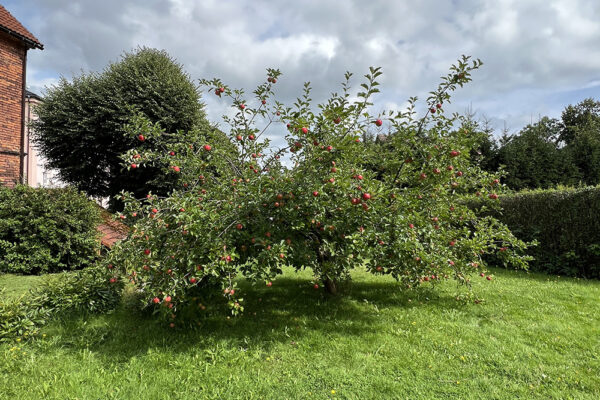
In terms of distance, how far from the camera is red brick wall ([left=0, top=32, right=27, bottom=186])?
8.83 m

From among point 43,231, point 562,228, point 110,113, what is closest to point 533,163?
point 562,228

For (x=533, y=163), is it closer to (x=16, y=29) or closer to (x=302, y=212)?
(x=302, y=212)

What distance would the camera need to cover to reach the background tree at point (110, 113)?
34.9 feet

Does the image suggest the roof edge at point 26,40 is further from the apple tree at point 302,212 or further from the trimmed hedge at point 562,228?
the trimmed hedge at point 562,228

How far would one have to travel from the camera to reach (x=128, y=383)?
8.74ft

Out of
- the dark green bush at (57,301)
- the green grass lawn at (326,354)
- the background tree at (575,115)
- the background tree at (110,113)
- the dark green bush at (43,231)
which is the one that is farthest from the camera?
the background tree at (575,115)

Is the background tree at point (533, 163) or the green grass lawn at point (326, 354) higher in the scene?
the background tree at point (533, 163)

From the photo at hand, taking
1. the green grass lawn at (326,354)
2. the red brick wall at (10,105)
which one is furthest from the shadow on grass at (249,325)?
the red brick wall at (10,105)

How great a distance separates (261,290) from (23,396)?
308 centimetres

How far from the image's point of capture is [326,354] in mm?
3125

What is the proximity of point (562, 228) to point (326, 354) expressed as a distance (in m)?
6.37

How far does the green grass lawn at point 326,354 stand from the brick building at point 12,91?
7.57 m

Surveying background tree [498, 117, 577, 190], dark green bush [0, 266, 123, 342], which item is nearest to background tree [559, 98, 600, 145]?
background tree [498, 117, 577, 190]

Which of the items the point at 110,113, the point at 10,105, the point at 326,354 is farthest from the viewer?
the point at 110,113
